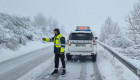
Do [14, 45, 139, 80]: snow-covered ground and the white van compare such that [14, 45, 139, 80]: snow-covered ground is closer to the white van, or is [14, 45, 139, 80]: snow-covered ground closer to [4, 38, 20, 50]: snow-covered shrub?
the white van

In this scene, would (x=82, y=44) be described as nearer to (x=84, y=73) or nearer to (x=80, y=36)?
(x=80, y=36)

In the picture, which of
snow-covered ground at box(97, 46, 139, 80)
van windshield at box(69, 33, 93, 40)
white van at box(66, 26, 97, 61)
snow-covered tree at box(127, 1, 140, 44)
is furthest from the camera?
snow-covered tree at box(127, 1, 140, 44)

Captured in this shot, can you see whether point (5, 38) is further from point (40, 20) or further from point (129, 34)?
point (40, 20)

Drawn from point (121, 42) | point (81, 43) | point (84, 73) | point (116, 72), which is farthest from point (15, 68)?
point (121, 42)

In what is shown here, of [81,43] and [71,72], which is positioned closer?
[71,72]

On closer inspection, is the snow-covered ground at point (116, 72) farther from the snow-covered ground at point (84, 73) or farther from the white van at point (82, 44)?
the white van at point (82, 44)

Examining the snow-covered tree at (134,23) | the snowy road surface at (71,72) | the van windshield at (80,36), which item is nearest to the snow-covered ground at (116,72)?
the snowy road surface at (71,72)

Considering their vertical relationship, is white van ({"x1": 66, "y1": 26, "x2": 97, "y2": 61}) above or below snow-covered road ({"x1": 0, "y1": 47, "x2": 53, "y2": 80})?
above

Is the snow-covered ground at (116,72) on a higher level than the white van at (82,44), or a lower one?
lower

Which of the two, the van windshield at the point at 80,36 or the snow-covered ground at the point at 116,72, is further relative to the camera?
the van windshield at the point at 80,36

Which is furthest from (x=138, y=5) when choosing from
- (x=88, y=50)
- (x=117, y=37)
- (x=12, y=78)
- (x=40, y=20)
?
A: (x=40, y=20)

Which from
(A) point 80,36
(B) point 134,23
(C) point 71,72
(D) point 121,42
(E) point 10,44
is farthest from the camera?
(D) point 121,42

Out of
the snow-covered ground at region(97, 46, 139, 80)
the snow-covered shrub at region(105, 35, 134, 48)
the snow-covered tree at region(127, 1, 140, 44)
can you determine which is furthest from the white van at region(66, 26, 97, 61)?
the snow-covered tree at region(127, 1, 140, 44)

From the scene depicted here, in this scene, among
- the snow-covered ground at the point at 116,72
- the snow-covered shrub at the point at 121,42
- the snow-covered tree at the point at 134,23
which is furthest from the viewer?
the snow-covered tree at the point at 134,23
